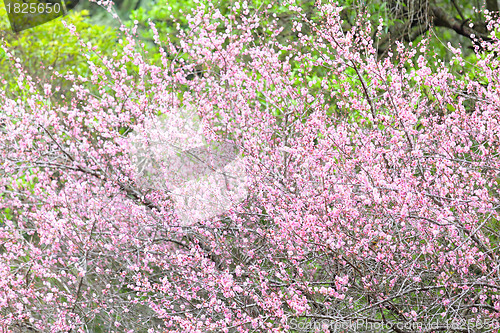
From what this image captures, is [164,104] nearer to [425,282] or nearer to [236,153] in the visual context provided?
[236,153]

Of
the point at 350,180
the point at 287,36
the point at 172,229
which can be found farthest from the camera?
the point at 287,36

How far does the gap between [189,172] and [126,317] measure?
1.47m

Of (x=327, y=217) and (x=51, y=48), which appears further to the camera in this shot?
(x=51, y=48)

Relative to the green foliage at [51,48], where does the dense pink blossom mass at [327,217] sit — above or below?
above

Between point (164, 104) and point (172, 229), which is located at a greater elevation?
point (164, 104)

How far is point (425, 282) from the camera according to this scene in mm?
3844

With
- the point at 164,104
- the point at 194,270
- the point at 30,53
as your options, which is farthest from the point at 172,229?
the point at 30,53

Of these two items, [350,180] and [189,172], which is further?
[189,172]

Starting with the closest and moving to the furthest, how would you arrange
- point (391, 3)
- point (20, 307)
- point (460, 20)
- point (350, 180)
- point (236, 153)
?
point (350, 180)
point (20, 307)
point (236, 153)
point (391, 3)
point (460, 20)

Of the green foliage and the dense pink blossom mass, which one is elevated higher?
the dense pink blossom mass

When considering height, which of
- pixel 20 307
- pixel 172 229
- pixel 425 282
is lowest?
pixel 20 307

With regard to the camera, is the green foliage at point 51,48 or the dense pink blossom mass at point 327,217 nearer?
the dense pink blossom mass at point 327,217

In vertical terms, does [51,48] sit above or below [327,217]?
below

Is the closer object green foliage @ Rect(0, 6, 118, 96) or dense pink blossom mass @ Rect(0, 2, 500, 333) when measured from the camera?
dense pink blossom mass @ Rect(0, 2, 500, 333)
